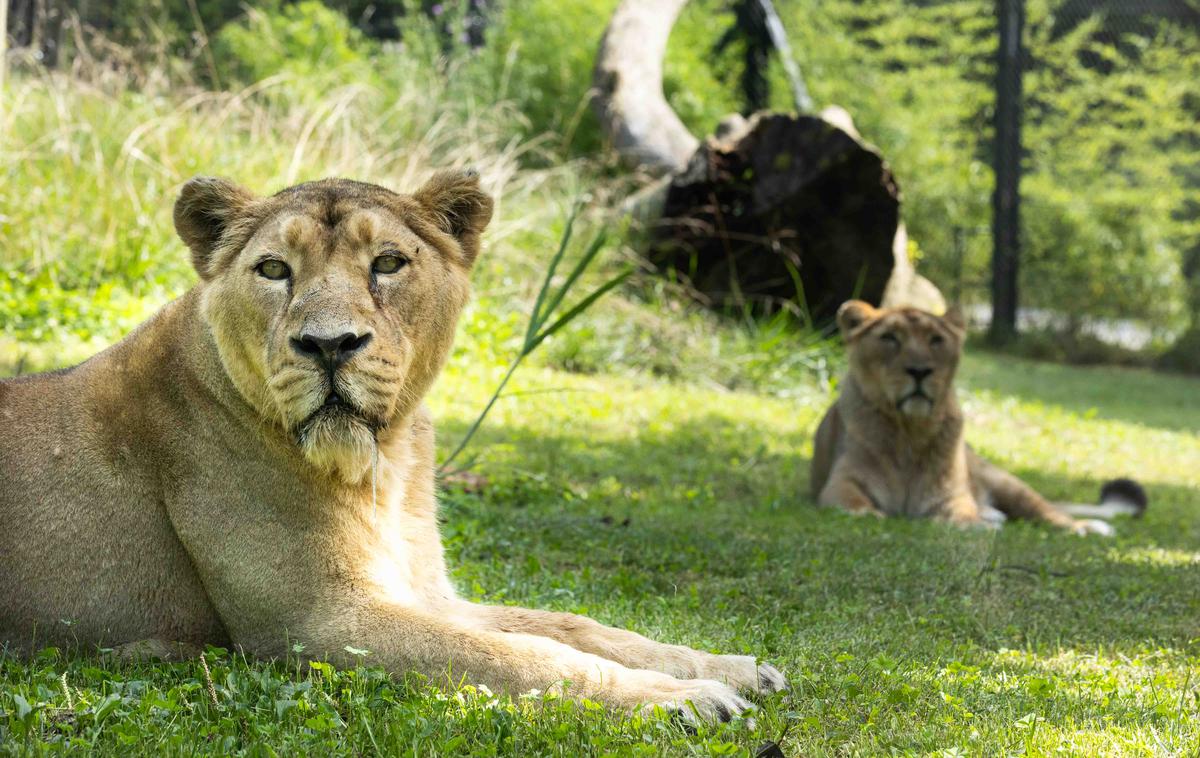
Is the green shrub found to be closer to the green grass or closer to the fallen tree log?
the green grass

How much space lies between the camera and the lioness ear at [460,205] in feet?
13.4

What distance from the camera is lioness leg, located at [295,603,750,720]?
329 centimetres

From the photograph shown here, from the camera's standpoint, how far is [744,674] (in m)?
3.56

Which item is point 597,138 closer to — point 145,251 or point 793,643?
point 145,251

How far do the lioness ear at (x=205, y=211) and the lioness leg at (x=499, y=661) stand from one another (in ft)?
3.71

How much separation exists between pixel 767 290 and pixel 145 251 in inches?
224

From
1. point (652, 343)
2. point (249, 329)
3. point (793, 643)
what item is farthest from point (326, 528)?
point (652, 343)

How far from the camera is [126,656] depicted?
364 cm

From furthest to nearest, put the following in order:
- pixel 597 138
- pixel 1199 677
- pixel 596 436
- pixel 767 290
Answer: pixel 597 138 → pixel 767 290 → pixel 596 436 → pixel 1199 677

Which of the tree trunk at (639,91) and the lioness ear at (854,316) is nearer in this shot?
the lioness ear at (854,316)

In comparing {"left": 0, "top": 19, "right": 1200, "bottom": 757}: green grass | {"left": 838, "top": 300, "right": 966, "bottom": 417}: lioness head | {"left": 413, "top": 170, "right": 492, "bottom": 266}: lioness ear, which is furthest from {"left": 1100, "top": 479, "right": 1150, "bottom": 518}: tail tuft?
{"left": 413, "top": 170, "right": 492, "bottom": 266}: lioness ear

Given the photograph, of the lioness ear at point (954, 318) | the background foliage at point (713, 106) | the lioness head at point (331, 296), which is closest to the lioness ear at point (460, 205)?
the lioness head at point (331, 296)

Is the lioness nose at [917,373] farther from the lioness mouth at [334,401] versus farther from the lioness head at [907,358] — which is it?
the lioness mouth at [334,401]

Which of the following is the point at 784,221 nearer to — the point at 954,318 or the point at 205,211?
the point at 954,318
